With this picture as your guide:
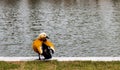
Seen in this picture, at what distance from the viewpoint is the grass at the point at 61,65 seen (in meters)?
11.1

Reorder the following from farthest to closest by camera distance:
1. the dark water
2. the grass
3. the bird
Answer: the dark water
the bird
the grass

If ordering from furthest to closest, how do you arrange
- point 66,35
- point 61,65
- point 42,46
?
point 66,35, point 42,46, point 61,65

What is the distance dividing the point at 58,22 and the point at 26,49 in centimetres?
1744

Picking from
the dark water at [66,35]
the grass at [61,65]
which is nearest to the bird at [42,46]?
the grass at [61,65]

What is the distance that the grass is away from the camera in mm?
11117

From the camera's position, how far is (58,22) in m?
43.5

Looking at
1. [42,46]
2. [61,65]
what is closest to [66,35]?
[42,46]

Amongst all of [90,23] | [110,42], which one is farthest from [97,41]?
[90,23]

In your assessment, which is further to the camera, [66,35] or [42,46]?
[66,35]

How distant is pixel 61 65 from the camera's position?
11.4 m

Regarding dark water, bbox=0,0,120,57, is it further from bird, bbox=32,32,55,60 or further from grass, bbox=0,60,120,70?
grass, bbox=0,60,120,70

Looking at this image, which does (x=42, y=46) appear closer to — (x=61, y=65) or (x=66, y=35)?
(x=61, y=65)

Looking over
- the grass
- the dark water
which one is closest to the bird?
the grass

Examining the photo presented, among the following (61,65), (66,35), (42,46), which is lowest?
(66,35)
